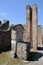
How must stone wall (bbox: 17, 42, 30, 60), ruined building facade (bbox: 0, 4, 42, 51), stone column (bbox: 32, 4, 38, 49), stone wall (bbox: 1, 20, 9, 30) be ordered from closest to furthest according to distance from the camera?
stone wall (bbox: 17, 42, 30, 60) < ruined building facade (bbox: 0, 4, 42, 51) < stone column (bbox: 32, 4, 38, 49) < stone wall (bbox: 1, 20, 9, 30)

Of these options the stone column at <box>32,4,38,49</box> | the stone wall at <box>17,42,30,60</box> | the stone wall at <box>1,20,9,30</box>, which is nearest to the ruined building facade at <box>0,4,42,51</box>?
the stone column at <box>32,4,38,49</box>

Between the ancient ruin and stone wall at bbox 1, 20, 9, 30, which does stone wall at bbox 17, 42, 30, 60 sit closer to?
the ancient ruin

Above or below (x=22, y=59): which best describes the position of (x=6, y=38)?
above

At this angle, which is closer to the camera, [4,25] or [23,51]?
[23,51]

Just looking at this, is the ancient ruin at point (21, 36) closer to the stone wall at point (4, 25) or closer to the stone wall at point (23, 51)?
the stone wall at point (23, 51)

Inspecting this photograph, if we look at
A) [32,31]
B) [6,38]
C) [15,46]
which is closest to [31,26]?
[32,31]

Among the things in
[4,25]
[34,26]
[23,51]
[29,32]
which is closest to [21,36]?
[34,26]

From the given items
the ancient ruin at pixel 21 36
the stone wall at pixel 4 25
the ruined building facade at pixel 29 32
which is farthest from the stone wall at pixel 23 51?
the stone wall at pixel 4 25

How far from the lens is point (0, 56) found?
976 centimetres

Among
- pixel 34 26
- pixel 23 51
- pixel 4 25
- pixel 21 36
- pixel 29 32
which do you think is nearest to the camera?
pixel 23 51

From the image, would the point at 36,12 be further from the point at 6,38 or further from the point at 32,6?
the point at 6,38

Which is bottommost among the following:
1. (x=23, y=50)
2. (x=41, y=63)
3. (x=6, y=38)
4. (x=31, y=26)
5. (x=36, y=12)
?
(x=41, y=63)

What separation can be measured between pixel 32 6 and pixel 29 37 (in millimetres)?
3093

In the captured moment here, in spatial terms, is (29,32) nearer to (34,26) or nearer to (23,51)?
(34,26)
